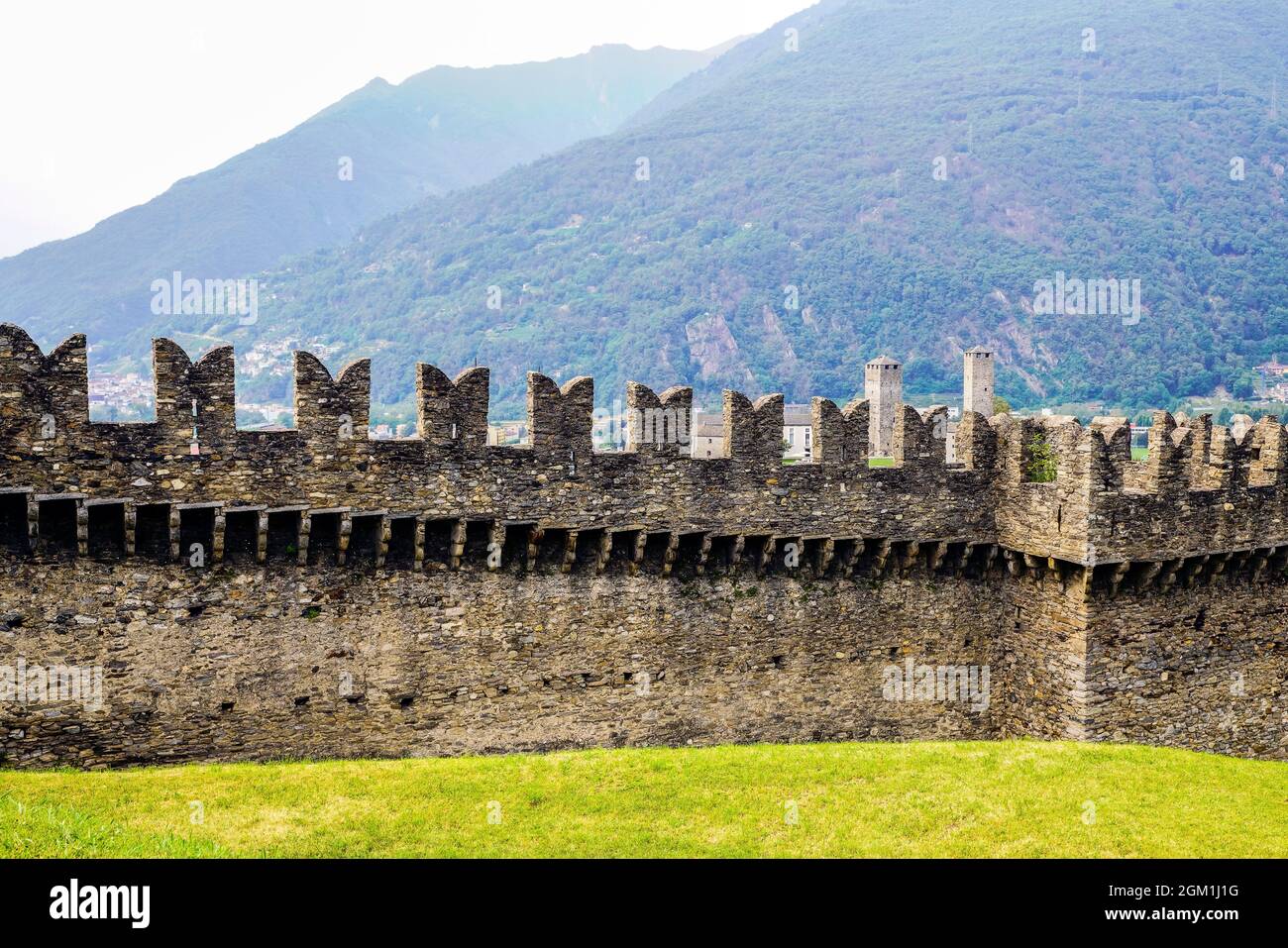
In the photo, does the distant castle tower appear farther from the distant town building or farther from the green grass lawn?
the green grass lawn

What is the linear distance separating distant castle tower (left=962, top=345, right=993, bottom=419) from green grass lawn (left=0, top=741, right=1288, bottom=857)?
90.3 metres

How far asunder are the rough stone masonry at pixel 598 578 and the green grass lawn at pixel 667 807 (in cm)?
114

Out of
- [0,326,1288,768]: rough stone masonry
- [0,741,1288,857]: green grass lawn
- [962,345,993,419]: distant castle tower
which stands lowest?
[0,741,1288,857]: green grass lawn

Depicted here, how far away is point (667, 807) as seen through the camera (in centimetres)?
1600

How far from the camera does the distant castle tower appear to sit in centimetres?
10619

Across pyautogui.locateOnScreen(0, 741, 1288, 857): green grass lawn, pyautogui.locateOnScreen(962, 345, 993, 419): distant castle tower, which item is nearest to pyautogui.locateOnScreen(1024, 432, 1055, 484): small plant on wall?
pyautogui.locateOnScreen(0, 741, 1288, 857): green grass lawn

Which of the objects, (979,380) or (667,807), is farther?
(979,380)

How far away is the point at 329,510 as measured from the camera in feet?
56.6

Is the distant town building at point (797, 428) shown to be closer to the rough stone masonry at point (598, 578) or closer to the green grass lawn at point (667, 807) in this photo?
the rough stone masonry at point (598, 578)

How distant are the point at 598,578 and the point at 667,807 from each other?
4.50m

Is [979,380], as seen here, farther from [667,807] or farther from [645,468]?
[667,807]

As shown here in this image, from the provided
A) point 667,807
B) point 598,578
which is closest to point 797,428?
point 598,578

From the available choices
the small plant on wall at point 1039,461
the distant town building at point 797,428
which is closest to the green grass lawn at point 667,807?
the small plant on wall at point 1039,461

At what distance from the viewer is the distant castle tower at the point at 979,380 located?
106 metres
